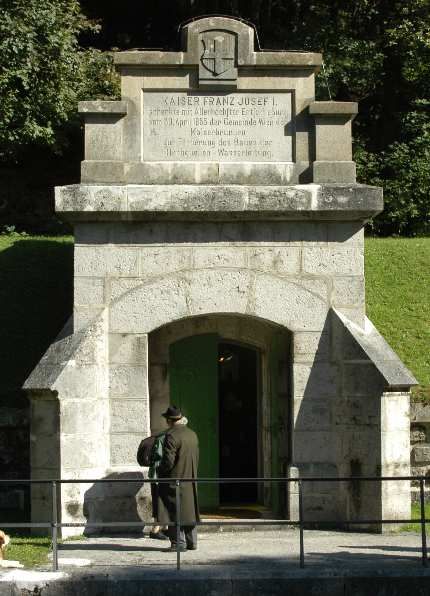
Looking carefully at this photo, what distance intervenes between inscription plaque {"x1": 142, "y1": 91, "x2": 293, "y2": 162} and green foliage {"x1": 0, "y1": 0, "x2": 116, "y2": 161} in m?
8.72

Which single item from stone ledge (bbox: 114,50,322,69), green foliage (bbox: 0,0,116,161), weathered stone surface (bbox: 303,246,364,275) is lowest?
weathered stone surface (bbox: 303,246,364,275)

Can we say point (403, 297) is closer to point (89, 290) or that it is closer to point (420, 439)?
point (420, 439)

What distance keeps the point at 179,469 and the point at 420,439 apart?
11.8 feet

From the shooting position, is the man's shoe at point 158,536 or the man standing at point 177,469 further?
the man's shoe at point 158,536

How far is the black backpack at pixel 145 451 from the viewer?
11789 mm

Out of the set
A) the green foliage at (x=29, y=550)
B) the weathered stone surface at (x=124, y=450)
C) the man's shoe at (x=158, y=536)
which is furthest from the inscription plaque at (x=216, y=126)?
the green foliage at (x=29, y=550)

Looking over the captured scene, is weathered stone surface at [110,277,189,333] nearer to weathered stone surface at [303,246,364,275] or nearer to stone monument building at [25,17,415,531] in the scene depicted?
stone monument building at [25,17,415,531]

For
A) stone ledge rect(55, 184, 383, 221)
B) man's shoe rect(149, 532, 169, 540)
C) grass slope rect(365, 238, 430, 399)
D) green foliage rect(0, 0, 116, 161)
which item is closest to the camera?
man's shoe rect(149, 532, 169, 540)

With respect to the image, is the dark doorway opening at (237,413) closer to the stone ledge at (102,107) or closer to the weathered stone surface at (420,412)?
the weathered stone surface at (420,412)

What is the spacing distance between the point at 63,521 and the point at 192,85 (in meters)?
5.24

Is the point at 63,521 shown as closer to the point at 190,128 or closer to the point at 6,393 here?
the point at 6,393

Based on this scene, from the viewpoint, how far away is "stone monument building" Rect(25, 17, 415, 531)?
12375mm

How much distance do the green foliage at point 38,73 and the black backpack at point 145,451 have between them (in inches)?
423

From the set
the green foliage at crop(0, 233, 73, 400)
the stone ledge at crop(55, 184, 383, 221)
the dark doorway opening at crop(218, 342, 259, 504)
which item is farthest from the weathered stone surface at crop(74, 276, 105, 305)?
the dark doorway opening at crop(218, 342, 259, 504)
